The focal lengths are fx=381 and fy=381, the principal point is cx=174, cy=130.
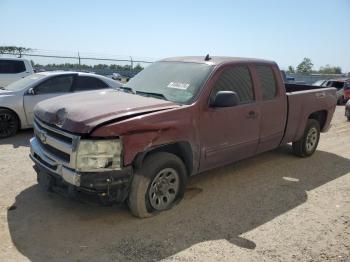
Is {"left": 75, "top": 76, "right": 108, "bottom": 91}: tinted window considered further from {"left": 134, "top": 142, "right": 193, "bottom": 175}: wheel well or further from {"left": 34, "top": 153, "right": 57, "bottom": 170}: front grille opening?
{"left": 134, "top": 142, "right": 193, "bottom": 175}: wheel well

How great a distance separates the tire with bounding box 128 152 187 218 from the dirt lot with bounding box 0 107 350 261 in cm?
13

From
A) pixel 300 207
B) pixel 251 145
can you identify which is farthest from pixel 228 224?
pixel 251 145

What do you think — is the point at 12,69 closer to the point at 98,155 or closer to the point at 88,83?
the point at 88,83

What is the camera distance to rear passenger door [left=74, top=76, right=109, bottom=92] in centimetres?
938

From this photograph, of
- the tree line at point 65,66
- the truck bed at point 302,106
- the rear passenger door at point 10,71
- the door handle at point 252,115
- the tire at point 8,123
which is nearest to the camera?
the door handle at point 252,115

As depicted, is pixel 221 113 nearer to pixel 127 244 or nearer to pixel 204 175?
pixel 204 175

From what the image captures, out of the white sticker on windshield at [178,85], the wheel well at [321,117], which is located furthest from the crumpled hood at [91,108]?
the wheel well at [321,117]

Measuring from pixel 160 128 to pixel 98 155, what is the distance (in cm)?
81

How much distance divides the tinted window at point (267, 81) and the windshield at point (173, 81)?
1.18m

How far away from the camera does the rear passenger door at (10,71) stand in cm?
1312

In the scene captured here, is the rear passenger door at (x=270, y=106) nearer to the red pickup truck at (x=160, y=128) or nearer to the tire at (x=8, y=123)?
the red pickup truck at (x=160, y=128)

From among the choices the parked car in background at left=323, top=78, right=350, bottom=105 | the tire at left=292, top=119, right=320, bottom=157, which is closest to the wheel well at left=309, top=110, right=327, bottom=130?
the tire at left=292, top=119, right=320, bottom=157

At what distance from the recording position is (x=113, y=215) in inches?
182

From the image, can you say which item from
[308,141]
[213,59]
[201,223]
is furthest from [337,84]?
[201,223]
